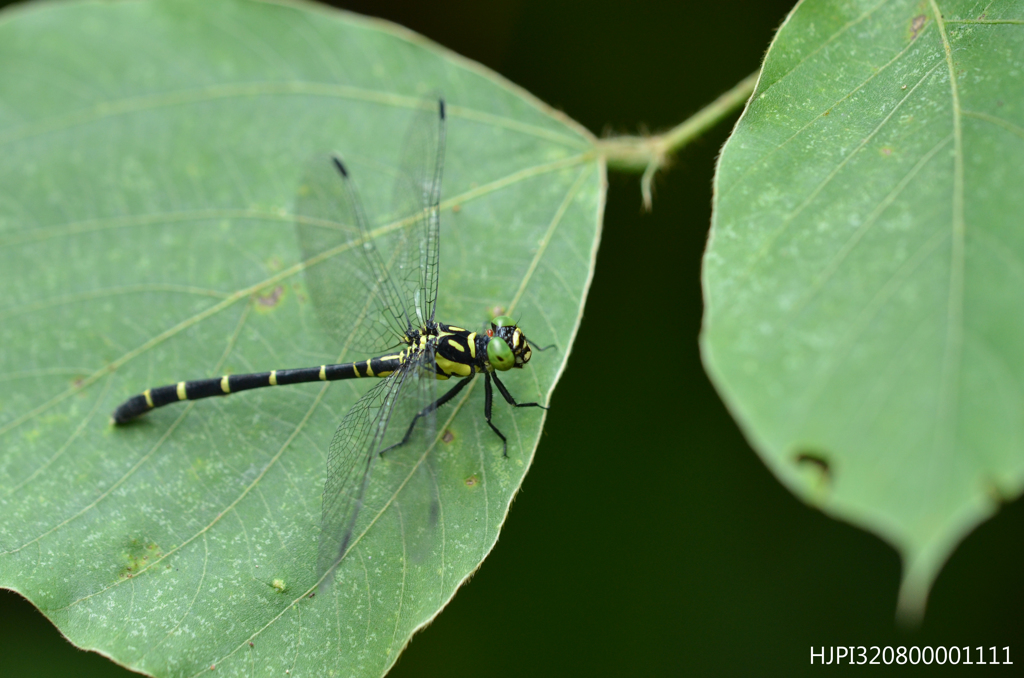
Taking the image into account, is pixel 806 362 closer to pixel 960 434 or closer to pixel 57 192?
pixel 960 434

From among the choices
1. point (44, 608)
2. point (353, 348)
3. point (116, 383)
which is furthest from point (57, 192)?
point (44, 608)

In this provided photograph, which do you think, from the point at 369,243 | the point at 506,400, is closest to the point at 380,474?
the point at 506,400

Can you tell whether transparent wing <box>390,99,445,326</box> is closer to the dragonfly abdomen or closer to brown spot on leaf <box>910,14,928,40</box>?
the dragonfly abdomen

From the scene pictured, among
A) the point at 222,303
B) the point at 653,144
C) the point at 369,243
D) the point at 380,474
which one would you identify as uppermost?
the point at 653,144

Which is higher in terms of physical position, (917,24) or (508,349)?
(917,24)

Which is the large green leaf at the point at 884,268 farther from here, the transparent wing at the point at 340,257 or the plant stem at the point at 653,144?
the transparent wing at the point at 340,257

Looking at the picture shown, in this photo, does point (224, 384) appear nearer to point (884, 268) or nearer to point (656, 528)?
point (656, 528)
